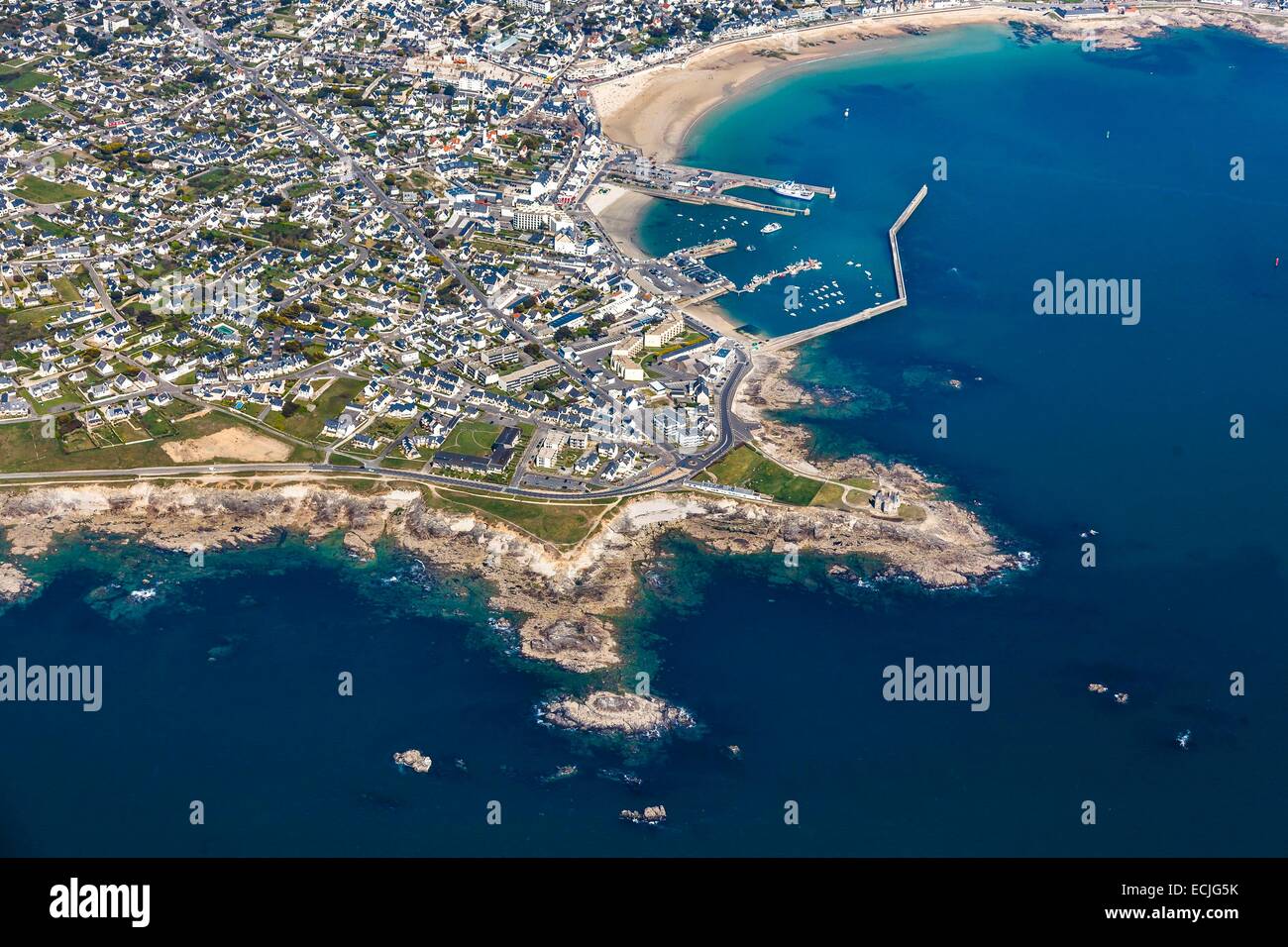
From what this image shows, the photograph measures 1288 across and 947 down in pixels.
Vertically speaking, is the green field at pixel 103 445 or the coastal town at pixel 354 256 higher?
the coastal town at pixel 354 256

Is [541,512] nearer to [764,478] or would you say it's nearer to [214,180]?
[764,478]

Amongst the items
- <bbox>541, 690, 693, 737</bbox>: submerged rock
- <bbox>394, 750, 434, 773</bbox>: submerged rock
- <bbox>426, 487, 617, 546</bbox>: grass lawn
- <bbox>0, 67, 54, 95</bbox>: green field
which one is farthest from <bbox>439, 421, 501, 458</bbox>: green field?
<bbox>0, 67, 54, 95</bbox>: green field

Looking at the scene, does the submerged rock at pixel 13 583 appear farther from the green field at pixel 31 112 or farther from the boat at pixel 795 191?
the boat at pixel 795 191

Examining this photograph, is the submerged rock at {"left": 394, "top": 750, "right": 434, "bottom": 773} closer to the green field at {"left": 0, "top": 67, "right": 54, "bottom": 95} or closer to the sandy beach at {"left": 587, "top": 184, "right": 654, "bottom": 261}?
the sandy beach at {"left": 587, "top": 184, "right": 654, "bottom": 261}

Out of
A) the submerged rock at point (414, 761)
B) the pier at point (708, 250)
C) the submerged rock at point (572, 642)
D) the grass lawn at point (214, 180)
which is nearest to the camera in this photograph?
the submerged rock at point (414, 761)

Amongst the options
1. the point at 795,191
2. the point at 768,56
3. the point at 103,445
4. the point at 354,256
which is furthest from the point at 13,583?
the point at 768,56

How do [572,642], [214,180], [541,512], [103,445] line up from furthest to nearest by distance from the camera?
[214,180] → [103,445] → [541,512] → [572,642]

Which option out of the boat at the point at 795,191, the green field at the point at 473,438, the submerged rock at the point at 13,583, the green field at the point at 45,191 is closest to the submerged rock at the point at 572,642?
the green field at the point at 473,438
